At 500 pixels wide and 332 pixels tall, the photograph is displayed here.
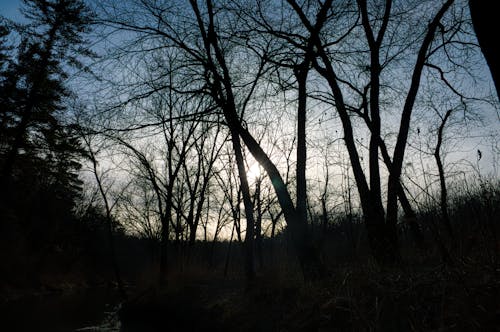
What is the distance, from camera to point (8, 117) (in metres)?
16.2

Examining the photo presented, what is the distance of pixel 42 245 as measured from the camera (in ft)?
92.8

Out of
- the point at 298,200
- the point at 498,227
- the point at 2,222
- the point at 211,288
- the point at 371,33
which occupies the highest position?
the point at 371,33

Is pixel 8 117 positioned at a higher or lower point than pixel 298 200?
higher

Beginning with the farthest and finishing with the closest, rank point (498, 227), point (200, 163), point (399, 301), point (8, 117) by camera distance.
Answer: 1. point (200, 163)
2. point (8, 117)
3. point (399, 301)
4. point (498, 227)

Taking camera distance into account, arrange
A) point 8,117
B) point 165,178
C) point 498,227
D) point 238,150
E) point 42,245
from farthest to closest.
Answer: point 42,245
point 165,178
point 8,117
point 238,150
point 498,227

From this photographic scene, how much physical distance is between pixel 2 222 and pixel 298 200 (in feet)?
73.1

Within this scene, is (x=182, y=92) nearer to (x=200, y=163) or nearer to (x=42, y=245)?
(x=200, y=163)

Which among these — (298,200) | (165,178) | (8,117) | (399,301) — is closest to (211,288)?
(298,200)

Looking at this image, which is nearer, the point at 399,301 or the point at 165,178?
the point at 399,301

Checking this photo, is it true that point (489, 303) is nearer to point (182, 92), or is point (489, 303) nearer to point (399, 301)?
point (399, 301)

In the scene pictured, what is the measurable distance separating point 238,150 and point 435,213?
6.81 m

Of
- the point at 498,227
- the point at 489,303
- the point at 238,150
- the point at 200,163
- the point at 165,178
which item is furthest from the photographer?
the point at 165,178

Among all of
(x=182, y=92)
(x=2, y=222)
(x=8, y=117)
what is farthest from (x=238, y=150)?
(x=2, y=222)

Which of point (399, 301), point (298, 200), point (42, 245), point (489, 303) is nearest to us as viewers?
point (489, 303)
